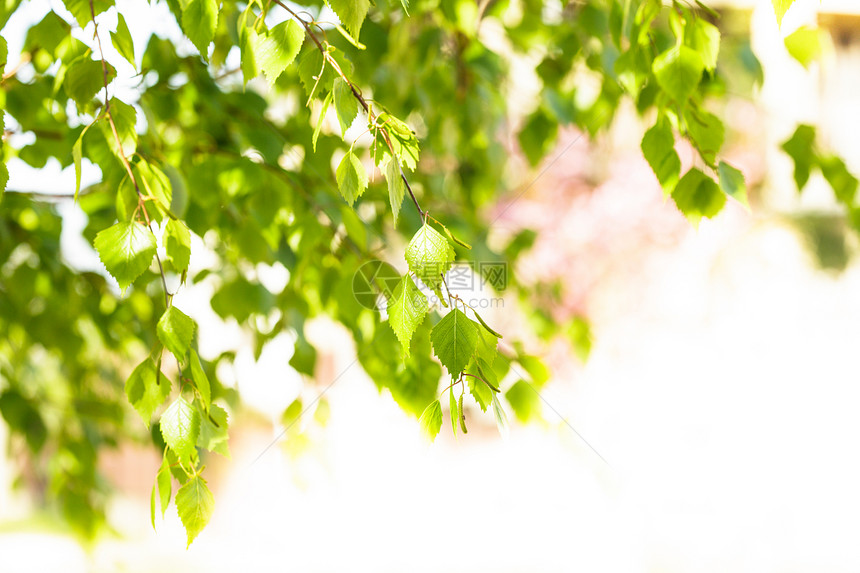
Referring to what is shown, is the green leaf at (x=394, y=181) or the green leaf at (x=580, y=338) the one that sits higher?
the green leaf at (x=394, y=181)

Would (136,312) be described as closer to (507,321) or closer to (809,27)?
(809,27)

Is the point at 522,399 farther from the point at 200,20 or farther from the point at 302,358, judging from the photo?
the point at 200,20

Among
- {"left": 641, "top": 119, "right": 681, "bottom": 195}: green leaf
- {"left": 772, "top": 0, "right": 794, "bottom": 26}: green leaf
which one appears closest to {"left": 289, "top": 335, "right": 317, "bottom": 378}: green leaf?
{"left": 641, "top": 119, "right": 681, "bottom": 195}: green leaf

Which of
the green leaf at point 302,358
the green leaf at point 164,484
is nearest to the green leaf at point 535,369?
the green leaf at point 302,358

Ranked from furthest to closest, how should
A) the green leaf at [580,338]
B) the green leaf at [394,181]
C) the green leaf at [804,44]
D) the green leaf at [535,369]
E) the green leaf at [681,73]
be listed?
1. the green leaf at [580,338]
2. the green leaf at [535,369]
3. the green leaf at [804,44]
4. the green leaf at [681,73]
5. the green leaf at [394,181]

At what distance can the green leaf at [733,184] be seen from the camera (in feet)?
1.83

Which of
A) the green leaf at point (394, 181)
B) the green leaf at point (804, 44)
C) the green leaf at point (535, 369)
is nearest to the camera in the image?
the green leaf at point (394, 181)

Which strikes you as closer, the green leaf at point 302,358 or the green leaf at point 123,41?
the green leaf at point 123,41

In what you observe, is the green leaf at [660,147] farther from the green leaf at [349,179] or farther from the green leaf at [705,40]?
the green leaf at [349,179]

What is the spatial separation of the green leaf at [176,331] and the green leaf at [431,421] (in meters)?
0.17

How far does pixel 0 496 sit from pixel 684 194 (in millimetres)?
4551

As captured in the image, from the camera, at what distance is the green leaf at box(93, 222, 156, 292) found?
470mm

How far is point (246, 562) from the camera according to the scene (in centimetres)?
292

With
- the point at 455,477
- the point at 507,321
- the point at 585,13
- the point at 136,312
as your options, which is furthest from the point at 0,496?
the point at 585,13
